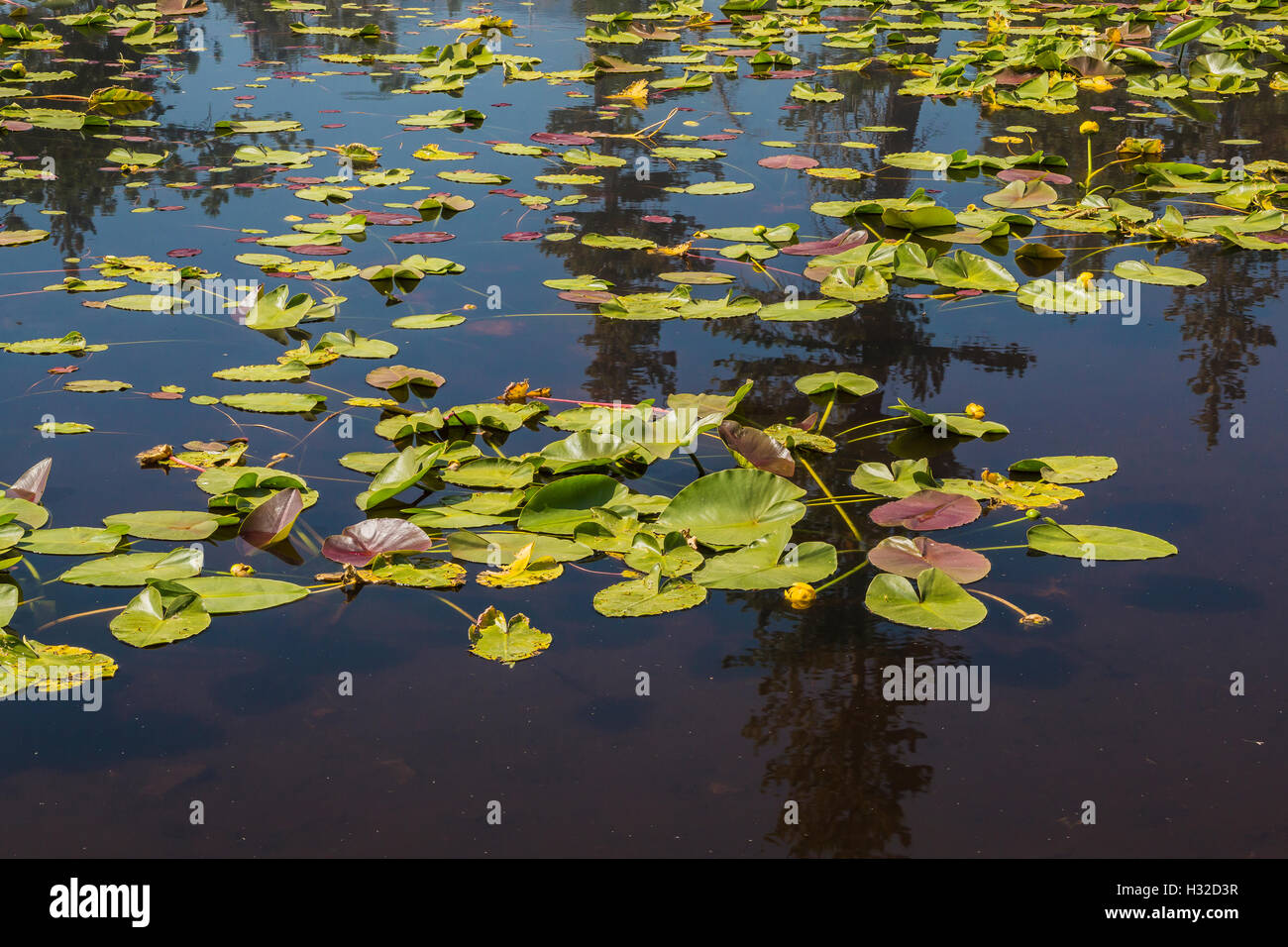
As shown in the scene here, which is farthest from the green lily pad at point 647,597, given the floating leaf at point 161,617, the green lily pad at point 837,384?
the green lily pad at point 837,384

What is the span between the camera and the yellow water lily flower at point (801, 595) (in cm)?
159

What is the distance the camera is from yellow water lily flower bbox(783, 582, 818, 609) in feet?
5.20

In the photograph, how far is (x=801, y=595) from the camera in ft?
5.21

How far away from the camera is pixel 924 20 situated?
6.20 m

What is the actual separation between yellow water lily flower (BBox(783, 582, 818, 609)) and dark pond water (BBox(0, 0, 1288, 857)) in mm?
22

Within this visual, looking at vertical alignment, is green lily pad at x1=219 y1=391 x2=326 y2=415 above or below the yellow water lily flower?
above

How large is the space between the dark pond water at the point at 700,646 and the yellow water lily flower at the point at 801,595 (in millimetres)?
22

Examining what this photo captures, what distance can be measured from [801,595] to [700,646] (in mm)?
177

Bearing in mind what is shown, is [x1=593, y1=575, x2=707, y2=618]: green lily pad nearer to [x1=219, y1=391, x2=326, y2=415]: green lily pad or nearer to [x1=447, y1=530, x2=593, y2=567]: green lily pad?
[x1=447, y1=530, x2=593, y2=567]: green lily pad

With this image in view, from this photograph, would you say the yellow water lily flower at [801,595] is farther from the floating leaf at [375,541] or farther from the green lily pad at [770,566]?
the floating leaf at [375,541]

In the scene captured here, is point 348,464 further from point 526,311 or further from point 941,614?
point 941,614

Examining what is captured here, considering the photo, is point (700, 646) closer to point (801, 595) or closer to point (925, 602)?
point (801, 595)

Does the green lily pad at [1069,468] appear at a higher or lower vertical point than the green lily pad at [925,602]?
higher

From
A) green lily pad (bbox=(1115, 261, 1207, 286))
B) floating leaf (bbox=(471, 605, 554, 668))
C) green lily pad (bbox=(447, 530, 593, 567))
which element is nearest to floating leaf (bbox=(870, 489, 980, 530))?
green lily pad (bbox=(447, 530, 593, 567))
